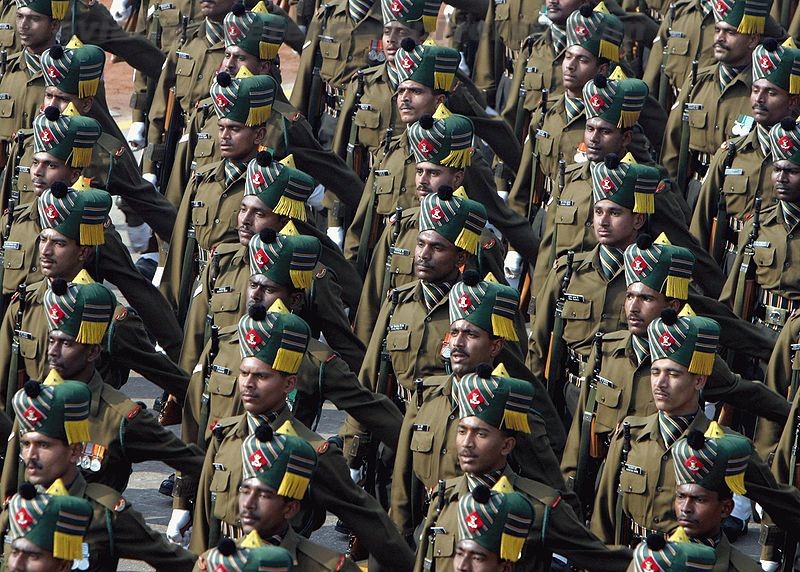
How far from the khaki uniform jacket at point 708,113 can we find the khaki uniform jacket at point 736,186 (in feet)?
3.03

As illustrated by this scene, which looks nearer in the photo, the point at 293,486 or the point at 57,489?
the point at 57,489

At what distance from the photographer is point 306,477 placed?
1392 centimetres

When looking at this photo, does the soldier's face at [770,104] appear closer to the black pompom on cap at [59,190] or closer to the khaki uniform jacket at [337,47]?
the khaki uniform jacket at [337,47]

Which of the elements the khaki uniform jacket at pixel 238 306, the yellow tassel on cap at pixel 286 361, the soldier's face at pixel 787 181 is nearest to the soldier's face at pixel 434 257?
the khaki uniform jacket at pixel 238 306

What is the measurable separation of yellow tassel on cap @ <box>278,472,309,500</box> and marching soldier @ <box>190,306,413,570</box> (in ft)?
1.75

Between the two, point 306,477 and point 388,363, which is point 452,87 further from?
point 306,477

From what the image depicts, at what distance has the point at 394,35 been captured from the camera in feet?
67.9

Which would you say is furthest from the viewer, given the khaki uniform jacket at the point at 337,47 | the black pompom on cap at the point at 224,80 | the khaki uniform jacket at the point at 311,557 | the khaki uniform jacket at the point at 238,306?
A: the khaki uniform jacket at the point at 337,47

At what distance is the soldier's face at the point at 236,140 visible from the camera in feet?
61.3

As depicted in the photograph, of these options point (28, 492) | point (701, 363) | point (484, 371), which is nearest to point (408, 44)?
point (701, 363)

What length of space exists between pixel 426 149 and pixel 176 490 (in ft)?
11.2

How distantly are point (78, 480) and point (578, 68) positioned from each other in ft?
24.4

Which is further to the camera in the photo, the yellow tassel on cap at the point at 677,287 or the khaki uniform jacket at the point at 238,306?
the khaki uniform jacket at the point at 238,306

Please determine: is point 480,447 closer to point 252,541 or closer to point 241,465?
point 241,465
